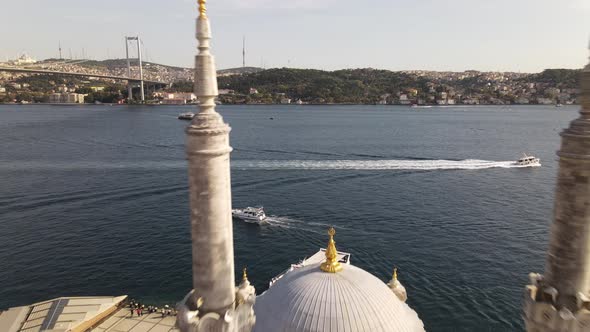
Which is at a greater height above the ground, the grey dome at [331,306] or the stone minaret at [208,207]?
the stone minaret at [208,207]

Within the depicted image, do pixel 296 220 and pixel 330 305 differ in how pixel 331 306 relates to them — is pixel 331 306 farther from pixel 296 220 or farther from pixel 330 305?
pixel 296 220

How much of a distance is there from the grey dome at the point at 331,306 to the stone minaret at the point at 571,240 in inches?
154

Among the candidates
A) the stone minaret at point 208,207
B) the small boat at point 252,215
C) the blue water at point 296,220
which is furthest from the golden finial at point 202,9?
the small boat at point 252,215

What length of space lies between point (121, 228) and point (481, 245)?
36855 mm

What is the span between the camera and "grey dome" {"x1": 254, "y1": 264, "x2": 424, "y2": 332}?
35.4 ft

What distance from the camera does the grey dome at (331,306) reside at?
10781 mm

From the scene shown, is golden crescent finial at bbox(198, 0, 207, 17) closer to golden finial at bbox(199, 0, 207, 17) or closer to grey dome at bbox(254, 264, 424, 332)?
golden finial at bbox(199, 0, 207, 17)

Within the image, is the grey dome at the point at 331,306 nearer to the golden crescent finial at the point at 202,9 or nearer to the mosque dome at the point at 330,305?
the mosque dome at the point at 330,305

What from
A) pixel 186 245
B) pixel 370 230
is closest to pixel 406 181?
pixel 370 230

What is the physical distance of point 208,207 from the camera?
8.47 m

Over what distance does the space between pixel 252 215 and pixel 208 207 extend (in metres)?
36.2

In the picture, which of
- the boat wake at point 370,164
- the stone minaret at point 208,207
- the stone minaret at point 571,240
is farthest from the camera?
the boat wake at point 370,164

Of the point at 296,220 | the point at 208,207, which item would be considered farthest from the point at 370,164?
the point at 208,207

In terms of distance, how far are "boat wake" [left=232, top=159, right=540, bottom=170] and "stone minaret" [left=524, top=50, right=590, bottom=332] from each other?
59021 mm
